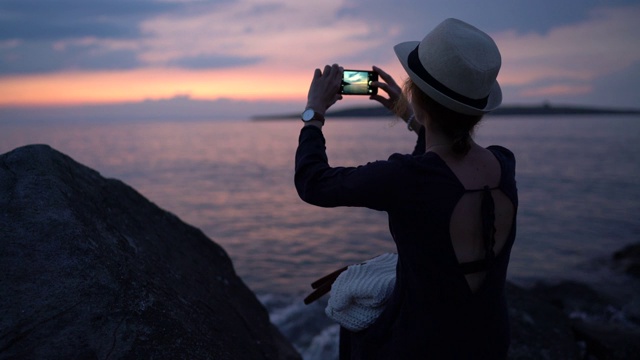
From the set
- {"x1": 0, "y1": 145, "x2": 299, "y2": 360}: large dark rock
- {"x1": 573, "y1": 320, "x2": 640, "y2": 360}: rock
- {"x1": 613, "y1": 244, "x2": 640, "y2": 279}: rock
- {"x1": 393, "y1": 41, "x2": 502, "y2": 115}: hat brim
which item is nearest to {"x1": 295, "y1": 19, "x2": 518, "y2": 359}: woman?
{"x1": 393, "y1": 41, "x2": 502, "y2": 115}: hat brim

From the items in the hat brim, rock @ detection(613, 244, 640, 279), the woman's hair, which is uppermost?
the hat brim

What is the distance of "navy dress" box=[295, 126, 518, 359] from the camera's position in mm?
2102

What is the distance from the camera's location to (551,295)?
9.42 meters

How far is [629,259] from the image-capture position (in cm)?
1184

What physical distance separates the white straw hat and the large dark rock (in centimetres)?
202

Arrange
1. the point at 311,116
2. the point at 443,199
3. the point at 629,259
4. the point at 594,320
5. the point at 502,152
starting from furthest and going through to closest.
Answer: the point at 629,259, the point at 594,320, the point at 502,152, the point at 311,116, the point at 443,199

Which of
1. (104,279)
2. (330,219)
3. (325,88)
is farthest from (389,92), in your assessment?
(330,219)

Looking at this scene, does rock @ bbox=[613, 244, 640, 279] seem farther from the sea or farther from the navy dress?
the navy dress

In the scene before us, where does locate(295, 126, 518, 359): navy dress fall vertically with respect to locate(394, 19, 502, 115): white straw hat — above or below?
below

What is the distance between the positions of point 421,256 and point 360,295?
466 millimetres

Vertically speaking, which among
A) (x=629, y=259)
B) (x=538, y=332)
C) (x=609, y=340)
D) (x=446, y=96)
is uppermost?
(x=446, y=96)

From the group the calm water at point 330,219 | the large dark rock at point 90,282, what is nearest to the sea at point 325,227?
the calm water at point 330,219

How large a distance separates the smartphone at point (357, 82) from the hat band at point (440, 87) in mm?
457

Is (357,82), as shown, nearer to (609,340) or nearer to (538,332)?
(538,332)
